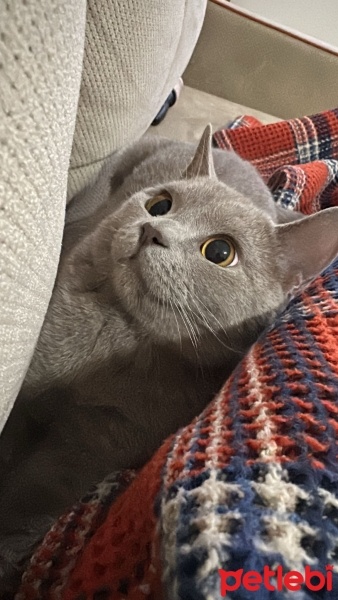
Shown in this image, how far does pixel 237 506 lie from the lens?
35 cm

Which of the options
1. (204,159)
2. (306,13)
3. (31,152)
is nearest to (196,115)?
(204,159)

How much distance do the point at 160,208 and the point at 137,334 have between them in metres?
0.22

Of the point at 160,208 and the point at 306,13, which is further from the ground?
the point at 160,208

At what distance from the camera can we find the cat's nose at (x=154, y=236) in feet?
2.30

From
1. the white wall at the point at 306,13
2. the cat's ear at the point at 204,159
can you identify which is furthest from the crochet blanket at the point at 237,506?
the white wall at the point at 306,13

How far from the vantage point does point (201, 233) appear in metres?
0.75

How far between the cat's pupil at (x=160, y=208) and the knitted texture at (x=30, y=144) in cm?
42

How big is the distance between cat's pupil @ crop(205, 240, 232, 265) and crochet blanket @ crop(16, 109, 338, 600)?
0.16m

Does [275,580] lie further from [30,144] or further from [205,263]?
[205,263]

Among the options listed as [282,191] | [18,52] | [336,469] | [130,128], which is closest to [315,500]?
[336,469]

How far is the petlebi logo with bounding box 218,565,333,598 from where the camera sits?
0.30 meters

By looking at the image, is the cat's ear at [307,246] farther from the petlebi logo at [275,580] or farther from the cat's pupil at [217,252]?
the petlebi logo at [275,580]

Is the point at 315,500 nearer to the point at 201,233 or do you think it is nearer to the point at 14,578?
the point at 14,578

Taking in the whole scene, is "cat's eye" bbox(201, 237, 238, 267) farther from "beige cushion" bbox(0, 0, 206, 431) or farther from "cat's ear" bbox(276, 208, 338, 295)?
"beige cushion" bbox(0, 0, 206, 431)
